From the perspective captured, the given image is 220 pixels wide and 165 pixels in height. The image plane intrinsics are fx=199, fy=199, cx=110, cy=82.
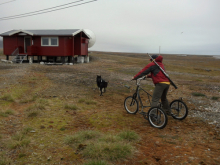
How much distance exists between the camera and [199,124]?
21.6ft

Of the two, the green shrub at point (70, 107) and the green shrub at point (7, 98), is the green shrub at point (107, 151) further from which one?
the green shrub at point (7, 98)

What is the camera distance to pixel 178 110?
21.9ft

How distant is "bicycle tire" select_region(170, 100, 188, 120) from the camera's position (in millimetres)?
6602

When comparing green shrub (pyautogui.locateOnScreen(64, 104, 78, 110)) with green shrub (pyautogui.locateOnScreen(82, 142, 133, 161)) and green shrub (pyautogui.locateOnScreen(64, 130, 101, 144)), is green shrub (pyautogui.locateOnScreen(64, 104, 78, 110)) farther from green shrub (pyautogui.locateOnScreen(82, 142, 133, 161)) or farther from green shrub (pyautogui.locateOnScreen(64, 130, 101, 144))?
green shrub (pyautogui.locateOnScreen(82, 142, 133, 161))

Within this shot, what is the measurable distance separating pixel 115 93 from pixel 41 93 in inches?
156

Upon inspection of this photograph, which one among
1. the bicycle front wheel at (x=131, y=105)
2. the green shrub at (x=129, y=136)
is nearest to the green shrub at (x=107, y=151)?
the green shrub at (x=129, y=136)

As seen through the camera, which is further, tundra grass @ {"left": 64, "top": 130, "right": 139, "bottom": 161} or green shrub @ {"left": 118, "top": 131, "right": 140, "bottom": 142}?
green shrub @ {"left": 118, "top": 131, "right": 140, "bottom": 142}

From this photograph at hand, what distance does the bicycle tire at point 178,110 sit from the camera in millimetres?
6602

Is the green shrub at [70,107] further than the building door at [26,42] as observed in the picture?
No

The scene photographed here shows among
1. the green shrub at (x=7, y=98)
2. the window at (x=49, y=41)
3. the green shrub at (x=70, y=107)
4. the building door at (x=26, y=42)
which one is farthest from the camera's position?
the building door at (x=26, y=42)

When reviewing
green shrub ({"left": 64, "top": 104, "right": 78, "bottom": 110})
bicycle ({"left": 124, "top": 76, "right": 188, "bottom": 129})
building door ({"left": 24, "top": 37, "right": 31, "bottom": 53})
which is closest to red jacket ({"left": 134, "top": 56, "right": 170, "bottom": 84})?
bicycle ({"left": 124, "top": 76, "right": 188, "bottom": 129})

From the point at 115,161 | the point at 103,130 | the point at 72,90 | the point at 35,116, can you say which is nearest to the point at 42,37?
the point at 72,90

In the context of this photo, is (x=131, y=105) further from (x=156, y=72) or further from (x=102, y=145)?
(x=102, y=145)

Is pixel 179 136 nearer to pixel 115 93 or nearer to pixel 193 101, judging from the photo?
pixel 193 101
